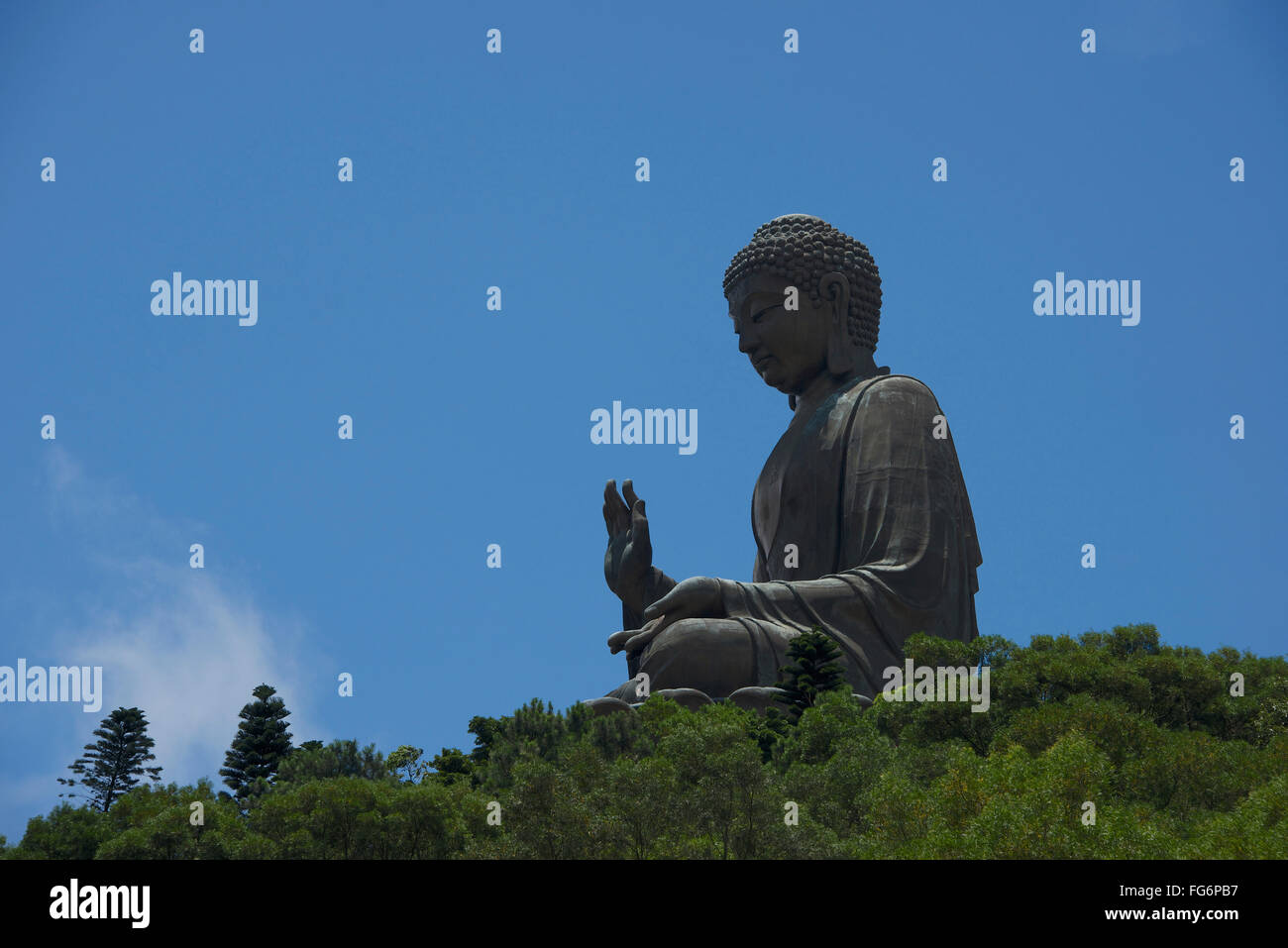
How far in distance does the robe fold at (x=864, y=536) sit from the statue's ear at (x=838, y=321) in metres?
0.28

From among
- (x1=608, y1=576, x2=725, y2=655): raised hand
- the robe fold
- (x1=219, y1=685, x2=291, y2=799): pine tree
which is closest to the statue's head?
the robe fold

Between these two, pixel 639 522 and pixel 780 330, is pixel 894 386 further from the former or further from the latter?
pixel 639 522

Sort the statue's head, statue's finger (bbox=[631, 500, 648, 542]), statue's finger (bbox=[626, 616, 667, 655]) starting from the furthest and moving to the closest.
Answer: the statue's head
statue's finger (bbox=[631, 500, 648, 542])
statue's finger (bbox=[626, 616, 667, 655])

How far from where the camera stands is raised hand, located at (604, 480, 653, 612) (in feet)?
51.4

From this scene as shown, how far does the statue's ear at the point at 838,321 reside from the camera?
55.3 feet

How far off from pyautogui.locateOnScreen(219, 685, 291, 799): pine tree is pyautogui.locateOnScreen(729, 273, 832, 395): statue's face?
230 inches

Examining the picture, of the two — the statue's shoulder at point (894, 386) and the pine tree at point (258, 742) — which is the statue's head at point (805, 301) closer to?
the statue's shoulder at point (894, 386)

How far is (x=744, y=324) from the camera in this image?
677 inches

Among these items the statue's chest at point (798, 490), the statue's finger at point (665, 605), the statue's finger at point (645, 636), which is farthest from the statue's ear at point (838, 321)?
the statue's finger at point (645, 636)

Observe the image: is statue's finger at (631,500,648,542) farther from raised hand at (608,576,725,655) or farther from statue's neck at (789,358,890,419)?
statue's neck at (789,358,890,419)
